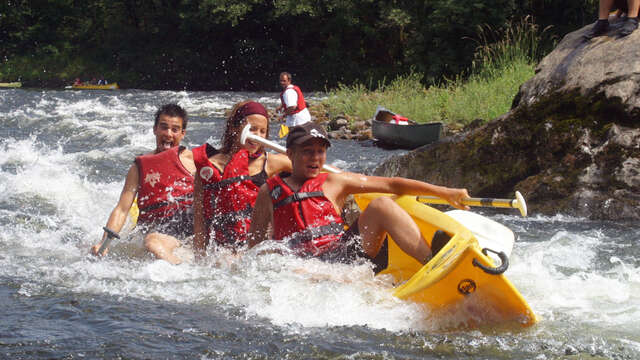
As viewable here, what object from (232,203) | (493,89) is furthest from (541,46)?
(232,203)

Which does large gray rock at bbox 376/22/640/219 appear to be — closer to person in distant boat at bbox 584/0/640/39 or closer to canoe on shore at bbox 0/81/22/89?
person in distant boat at bbox 584/0/640/39

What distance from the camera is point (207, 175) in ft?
13.6

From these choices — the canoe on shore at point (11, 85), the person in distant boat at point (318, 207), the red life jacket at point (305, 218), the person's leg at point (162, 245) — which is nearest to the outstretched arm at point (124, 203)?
the person's leg at point (162, 245)

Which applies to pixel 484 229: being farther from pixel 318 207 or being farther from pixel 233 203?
pixel 233 203

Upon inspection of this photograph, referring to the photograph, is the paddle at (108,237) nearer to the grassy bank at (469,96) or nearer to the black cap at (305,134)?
the black cap at (305,134)

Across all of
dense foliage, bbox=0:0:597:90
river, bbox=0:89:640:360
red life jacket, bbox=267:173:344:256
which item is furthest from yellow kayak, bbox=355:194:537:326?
dense foliage, bbox=0:0:597:90

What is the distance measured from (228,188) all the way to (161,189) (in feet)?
2.02

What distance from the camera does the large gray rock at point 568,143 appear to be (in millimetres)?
5613

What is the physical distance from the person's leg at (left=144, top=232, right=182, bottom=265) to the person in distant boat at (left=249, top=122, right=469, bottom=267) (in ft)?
2.49

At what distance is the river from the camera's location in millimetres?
2895

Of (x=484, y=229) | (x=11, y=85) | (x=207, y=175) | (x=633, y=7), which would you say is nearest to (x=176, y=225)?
(x=207, y=175)

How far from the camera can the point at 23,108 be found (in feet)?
55.8

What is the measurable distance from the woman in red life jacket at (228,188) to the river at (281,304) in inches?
6.1

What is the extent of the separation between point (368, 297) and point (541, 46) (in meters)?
13.4
